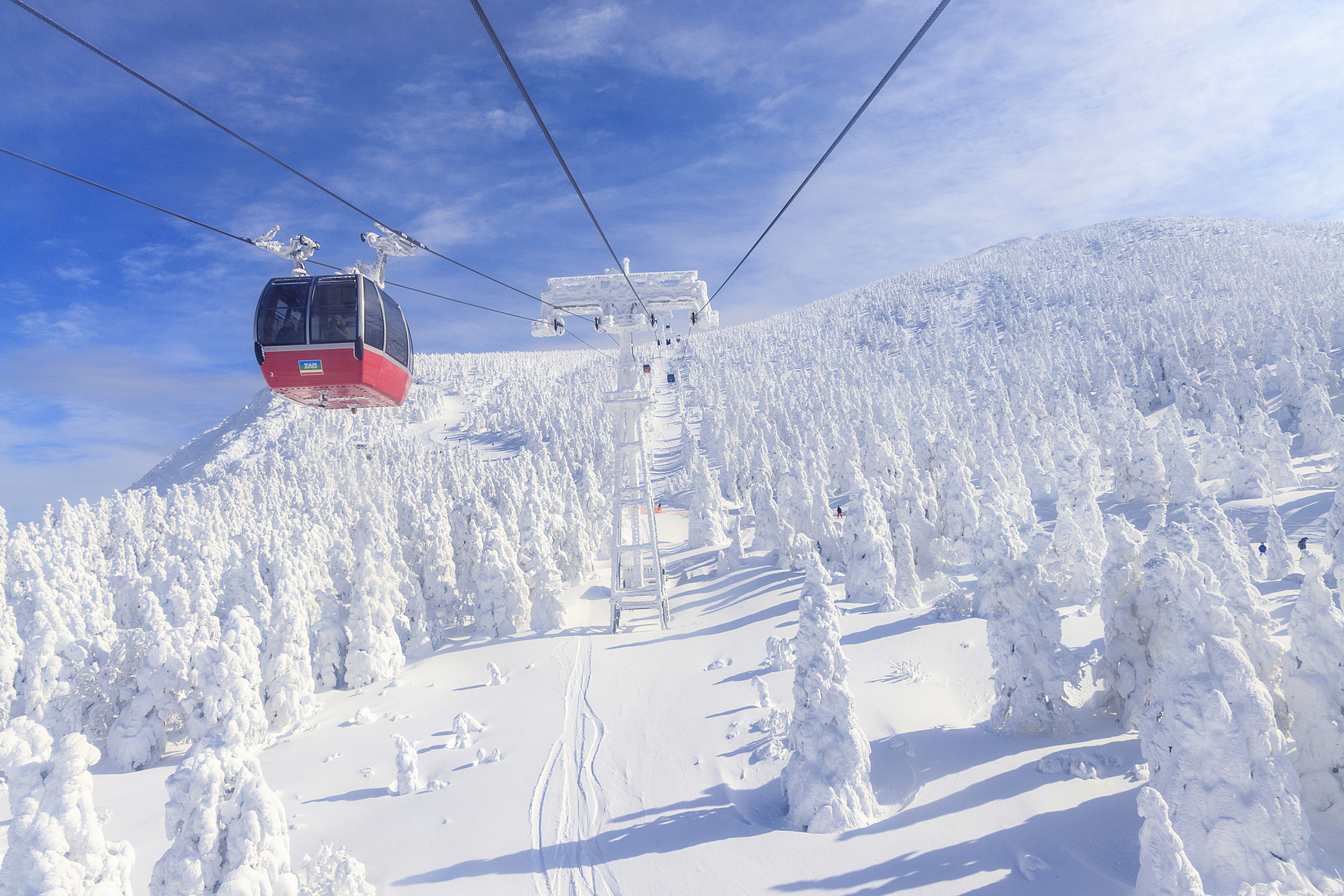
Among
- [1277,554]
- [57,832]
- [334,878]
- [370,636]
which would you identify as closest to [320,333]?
[57,832]

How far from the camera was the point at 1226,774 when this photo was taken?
9.35 meters

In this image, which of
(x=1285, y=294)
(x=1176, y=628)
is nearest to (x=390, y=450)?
(x=1176, y=628)

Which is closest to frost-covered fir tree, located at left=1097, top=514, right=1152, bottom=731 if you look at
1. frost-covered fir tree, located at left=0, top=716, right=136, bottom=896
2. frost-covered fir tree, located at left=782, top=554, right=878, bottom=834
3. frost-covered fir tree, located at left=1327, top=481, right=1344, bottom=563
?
frost-covered fir tree, located at left=782, top=554, right=878, bottom=834

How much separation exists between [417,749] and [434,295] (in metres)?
16.6

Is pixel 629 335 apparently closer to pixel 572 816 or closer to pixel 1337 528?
pixel 572 816

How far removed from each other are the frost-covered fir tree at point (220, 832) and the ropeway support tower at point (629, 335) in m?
16.3

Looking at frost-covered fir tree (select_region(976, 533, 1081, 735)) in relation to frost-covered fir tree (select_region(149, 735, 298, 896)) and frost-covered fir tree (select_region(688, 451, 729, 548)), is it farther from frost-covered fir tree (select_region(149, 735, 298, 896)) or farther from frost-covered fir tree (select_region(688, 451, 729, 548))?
frost-covered fir tree (select_region(688, 451, 729, 548))

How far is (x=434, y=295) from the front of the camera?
1430 cm

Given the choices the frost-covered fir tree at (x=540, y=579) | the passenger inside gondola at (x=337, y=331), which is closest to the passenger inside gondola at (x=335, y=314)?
the passenger inside gondola at (x=337, y=331)

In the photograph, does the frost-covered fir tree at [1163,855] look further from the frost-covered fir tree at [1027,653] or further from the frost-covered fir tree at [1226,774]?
the frost-covered fir tree at [1027,653]

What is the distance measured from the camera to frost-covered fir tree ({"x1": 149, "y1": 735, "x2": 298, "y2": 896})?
30.6 feet

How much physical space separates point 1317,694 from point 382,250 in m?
19.9

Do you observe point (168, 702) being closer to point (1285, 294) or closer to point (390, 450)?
point (390, 450)

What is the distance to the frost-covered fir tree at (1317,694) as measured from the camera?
1061 centimetres
